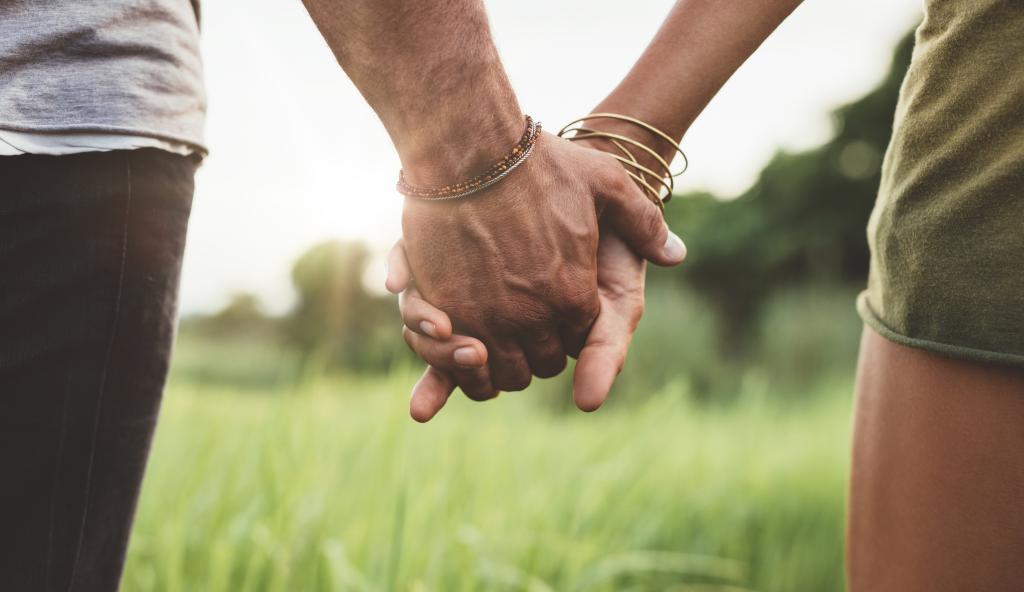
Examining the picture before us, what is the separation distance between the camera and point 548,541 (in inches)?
82.9

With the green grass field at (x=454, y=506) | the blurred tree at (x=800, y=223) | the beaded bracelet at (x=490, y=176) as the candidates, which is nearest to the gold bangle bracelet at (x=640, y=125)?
the beaded bracelet at (x=490, y=176)

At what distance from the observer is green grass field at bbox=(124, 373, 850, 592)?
5.92 feet

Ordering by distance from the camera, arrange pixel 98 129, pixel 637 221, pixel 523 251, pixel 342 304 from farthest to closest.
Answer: pixel 342 304 < pixel 637 221 < pixel 523 251 < pixel 98 129

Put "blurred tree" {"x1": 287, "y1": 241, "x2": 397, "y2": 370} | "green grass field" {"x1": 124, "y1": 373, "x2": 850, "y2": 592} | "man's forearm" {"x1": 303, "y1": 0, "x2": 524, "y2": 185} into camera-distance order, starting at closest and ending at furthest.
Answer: "man's forearm" {"x1": 303, "y1": 0, "x2": 524, "y2": 185} → "green grass field" {"x1": 124, "y1": 373, "x2": 850, "y2": 592} → "blurred tree" {"x1": 287, "y1": 241, "x2": 397, "y2": 370}

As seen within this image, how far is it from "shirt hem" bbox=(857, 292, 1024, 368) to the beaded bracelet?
0.46 m

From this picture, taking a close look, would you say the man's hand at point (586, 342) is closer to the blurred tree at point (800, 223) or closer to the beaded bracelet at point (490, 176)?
the beaded bracelet at point (490, 176)

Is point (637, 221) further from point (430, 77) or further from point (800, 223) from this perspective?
point (800, 223)

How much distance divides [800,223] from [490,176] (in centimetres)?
1458

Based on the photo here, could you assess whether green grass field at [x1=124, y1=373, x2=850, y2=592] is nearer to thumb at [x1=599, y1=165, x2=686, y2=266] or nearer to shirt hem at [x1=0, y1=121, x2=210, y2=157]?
thumb at [x1=599, y1=165, x2=686, y2=266]

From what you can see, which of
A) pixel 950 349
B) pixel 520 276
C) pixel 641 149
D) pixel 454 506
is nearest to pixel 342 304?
pixel 454 506

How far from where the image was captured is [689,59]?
1.20 metres

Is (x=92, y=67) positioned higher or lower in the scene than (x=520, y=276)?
higher

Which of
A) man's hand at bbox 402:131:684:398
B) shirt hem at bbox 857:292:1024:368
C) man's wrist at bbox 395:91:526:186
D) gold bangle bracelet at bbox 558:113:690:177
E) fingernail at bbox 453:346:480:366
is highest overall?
gold bangle bracelet at bbox 558:113:690:177

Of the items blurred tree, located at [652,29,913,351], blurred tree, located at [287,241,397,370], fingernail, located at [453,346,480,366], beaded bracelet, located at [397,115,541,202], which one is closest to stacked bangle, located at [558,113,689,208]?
beaded bracelet, located at [397,115,541,202]
